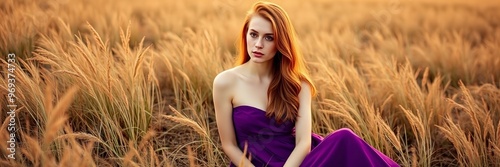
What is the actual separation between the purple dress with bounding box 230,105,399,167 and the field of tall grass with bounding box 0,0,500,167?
0.23 metres

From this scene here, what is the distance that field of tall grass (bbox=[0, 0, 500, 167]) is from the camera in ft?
8.73

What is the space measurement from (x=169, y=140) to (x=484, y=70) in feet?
13.7

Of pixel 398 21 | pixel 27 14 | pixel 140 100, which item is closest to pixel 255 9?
pixel 140 100

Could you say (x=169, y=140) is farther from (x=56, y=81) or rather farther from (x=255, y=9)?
(x=255, y=9)

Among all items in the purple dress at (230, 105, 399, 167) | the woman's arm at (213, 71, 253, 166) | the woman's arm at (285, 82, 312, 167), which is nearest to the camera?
the purple dress at (230, 105, 399, 167)

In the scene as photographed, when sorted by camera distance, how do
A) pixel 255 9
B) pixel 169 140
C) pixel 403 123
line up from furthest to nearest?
pixel 403 123 < pixel 169 140 < pixel 255 9

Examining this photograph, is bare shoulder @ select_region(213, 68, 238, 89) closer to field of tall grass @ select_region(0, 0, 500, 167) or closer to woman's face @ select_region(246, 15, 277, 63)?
woman's face @ select_region(246, 15, 277, 63)

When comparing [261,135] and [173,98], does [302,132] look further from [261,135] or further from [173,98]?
[173,98]

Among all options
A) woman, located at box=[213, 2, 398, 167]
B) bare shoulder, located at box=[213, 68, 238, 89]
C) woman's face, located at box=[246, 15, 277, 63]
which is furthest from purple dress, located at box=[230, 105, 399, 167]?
woman's face, located at box=[246, 15, 277, 63]

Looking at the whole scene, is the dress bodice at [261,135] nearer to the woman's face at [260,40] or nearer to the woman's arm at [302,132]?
the woman's arm at [302,132]

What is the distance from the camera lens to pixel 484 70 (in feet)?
18.4

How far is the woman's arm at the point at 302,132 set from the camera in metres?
2.52

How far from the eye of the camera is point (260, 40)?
2584mm

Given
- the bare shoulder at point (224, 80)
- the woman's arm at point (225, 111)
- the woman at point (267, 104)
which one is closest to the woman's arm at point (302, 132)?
the woman at point (267, 104)
